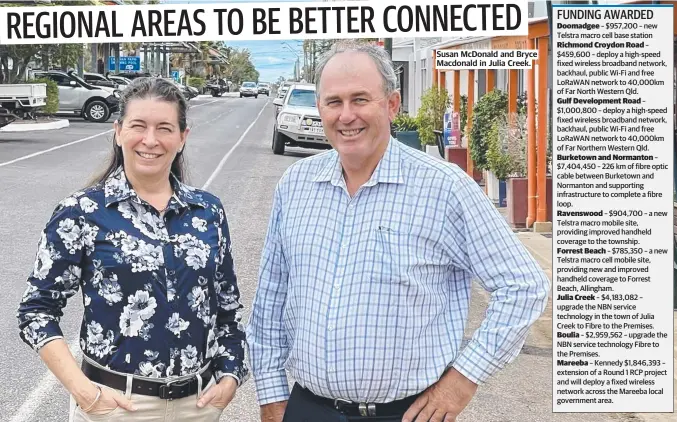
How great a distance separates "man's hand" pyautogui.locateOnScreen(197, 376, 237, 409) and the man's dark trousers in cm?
17

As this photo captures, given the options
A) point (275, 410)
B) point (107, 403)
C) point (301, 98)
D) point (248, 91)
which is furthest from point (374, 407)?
point (248, 91)

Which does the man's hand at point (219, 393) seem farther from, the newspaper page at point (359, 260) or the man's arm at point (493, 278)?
the man's arm at point (493, 278)

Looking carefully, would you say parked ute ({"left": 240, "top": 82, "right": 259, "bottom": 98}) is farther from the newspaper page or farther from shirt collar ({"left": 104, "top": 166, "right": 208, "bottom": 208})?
shirt collar ({"left": 104, "top": 166, "right": 208, "bottom": 208})

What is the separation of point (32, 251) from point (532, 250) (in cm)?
530

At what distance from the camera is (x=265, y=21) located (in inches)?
230

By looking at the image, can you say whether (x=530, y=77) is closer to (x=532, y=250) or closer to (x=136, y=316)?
(x=532, y=250)

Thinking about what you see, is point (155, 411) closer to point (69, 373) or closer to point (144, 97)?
point (69, 373)

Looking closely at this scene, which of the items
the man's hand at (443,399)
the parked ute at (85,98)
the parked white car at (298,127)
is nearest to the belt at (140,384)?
the man's hand at (443,399)

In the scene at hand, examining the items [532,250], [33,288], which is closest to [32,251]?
[532,250]

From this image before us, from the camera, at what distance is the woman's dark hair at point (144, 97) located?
9.89 ft

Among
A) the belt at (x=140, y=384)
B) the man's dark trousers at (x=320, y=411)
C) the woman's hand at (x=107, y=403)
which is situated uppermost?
the belt at (x=140, y=384)

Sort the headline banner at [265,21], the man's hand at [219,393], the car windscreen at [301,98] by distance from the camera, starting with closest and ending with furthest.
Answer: the man's hand at [219,393] < the headline banner at [265,21] < the car windscreen at [301,98]

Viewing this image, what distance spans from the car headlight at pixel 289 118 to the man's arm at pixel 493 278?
21.8m

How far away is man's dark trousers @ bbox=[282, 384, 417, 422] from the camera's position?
2.91m
